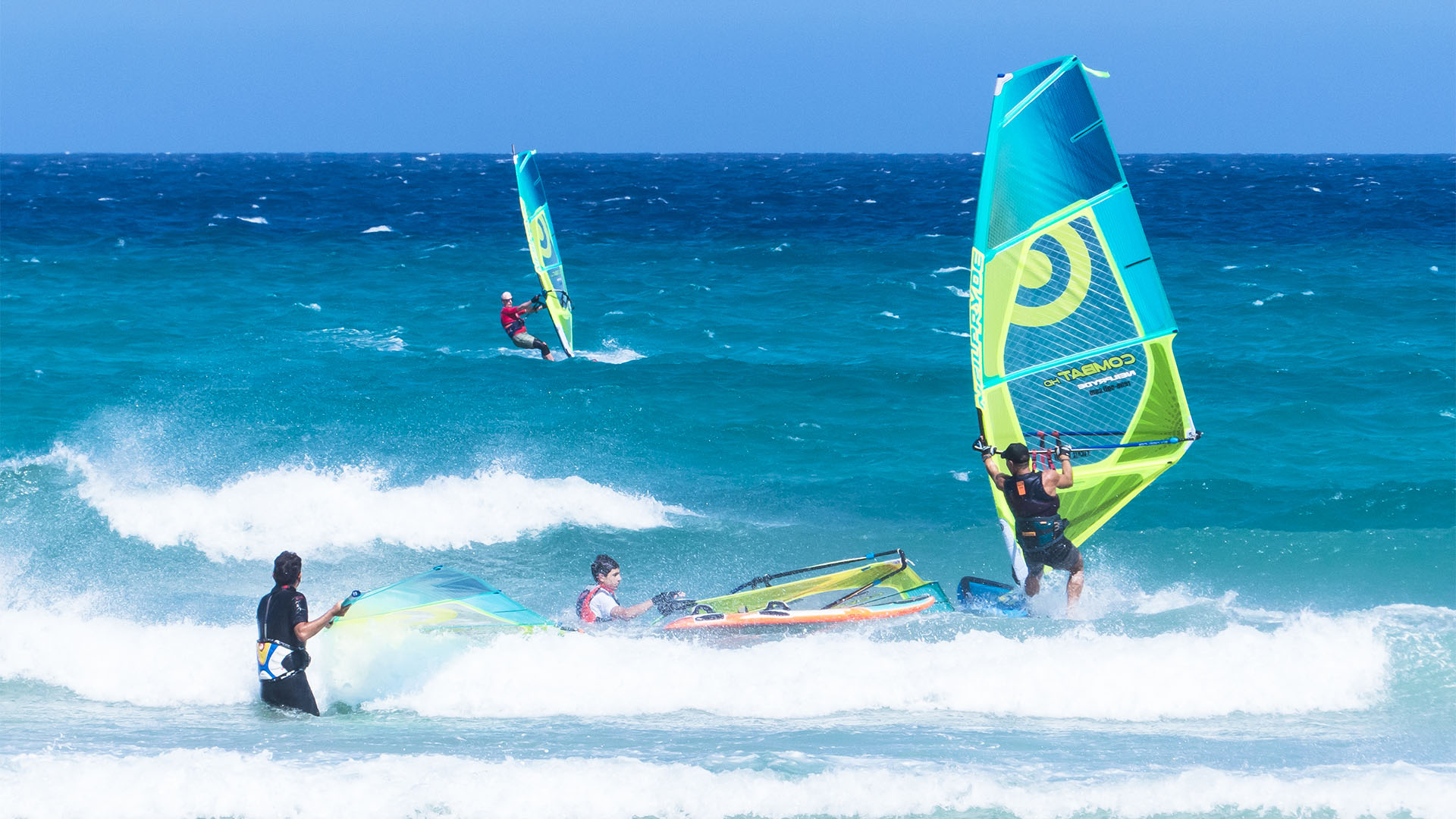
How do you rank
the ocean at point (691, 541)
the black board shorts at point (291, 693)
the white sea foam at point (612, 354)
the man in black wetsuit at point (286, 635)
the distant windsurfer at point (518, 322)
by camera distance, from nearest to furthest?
the ocean at point (691, 541) → the man in black wetsuit at point (286, 635) → the black board shorts at point (291, 693) → the distant windsurfer at point (518, 322) → the white sea foam at point (612, 354)

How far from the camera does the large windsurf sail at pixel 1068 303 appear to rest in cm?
791

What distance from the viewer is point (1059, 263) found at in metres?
8.14

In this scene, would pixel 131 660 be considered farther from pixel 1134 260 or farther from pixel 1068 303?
pixel 1134 260

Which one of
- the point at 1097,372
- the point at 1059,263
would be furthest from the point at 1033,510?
the point at 1059,263

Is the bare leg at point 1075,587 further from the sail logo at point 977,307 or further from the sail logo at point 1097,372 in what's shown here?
the sail logo at point 977,307

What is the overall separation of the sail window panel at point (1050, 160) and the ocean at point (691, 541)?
2842 mm

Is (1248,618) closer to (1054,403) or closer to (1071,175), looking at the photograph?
(1054,403)

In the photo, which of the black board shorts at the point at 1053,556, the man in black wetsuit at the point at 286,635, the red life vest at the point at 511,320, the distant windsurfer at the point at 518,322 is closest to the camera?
the man in black wetsuit at the point at 286,635

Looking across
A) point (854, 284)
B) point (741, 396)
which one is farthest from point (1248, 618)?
point (854, 284)

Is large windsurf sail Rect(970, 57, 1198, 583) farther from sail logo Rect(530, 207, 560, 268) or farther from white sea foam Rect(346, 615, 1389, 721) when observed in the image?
sail logo Rect(530, 207, 560, 268)

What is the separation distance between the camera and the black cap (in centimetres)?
813

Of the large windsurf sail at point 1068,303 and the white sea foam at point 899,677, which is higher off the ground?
the large windsurf sail at point 1068,303

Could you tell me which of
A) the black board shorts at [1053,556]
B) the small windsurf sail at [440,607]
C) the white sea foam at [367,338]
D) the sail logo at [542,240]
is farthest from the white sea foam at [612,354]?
the black board shorts at [1053,556]

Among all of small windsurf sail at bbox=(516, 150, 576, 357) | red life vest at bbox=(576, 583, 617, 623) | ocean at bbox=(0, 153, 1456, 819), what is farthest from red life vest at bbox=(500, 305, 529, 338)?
red life vest at bbox=(576, 583, 617, 623)
